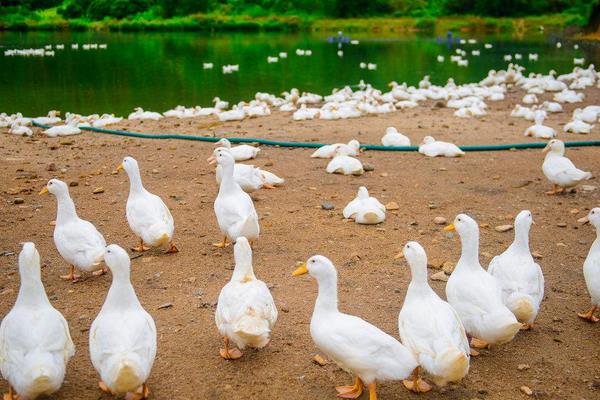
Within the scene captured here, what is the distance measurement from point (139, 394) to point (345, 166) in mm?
5089

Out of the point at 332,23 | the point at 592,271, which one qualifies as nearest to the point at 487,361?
the point at 592,271

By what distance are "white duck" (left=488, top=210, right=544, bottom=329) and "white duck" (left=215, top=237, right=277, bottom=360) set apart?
5.23ft

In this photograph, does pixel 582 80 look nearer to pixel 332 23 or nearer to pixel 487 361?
pixel 487 361

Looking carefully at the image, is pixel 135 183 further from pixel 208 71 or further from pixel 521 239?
pixel 208 71

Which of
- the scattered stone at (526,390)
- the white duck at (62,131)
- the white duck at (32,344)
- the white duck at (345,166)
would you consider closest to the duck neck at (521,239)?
the scattered stone at (526,390)

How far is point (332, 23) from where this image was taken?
176ft

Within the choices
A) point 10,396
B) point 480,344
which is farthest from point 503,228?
point 10,396

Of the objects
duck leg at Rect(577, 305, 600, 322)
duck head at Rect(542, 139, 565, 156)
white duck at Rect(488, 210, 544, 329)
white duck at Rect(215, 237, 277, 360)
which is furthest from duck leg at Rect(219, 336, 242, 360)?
duck head at Rect(542, 139, 565, 156)

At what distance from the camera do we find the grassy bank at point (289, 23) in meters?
49.4

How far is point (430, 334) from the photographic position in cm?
350

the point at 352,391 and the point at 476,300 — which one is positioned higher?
the point at 476,300

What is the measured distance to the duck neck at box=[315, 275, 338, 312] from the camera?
359 centimetres

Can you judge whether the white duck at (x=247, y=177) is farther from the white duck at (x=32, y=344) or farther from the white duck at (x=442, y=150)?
the white duck at (x=32, y=344)

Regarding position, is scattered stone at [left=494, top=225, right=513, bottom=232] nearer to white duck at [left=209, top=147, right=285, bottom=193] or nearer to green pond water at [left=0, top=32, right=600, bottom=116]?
white duck at [left=209, top=147, right=285, bottom=193]
